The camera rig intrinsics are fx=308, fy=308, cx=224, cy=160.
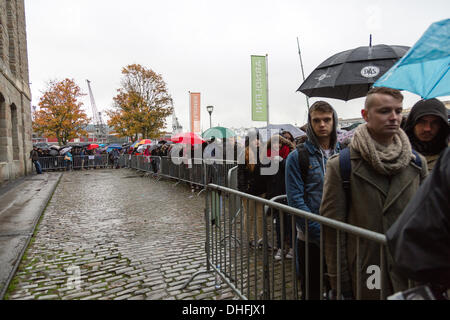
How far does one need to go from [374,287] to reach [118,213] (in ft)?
24.3

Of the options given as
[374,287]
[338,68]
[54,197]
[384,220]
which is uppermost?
[338,68]

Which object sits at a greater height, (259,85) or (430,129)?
(259,85)

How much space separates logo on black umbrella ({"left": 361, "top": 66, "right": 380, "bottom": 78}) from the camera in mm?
4855

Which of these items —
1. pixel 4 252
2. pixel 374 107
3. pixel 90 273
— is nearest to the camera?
pixel 374 107

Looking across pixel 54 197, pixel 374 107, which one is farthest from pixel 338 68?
pixel 54 197

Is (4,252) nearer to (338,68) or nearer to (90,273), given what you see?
(90,273)

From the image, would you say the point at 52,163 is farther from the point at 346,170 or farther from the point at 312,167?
the point at 346,170

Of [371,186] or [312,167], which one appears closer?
[371,186]

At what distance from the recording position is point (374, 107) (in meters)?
2.01

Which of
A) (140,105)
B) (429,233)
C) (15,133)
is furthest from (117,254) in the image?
(140,105)

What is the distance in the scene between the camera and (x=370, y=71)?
193 inches

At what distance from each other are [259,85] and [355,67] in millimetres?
12997

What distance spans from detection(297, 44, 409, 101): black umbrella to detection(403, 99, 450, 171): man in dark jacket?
7.48ft

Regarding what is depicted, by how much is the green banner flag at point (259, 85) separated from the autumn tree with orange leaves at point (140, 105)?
2473cm
